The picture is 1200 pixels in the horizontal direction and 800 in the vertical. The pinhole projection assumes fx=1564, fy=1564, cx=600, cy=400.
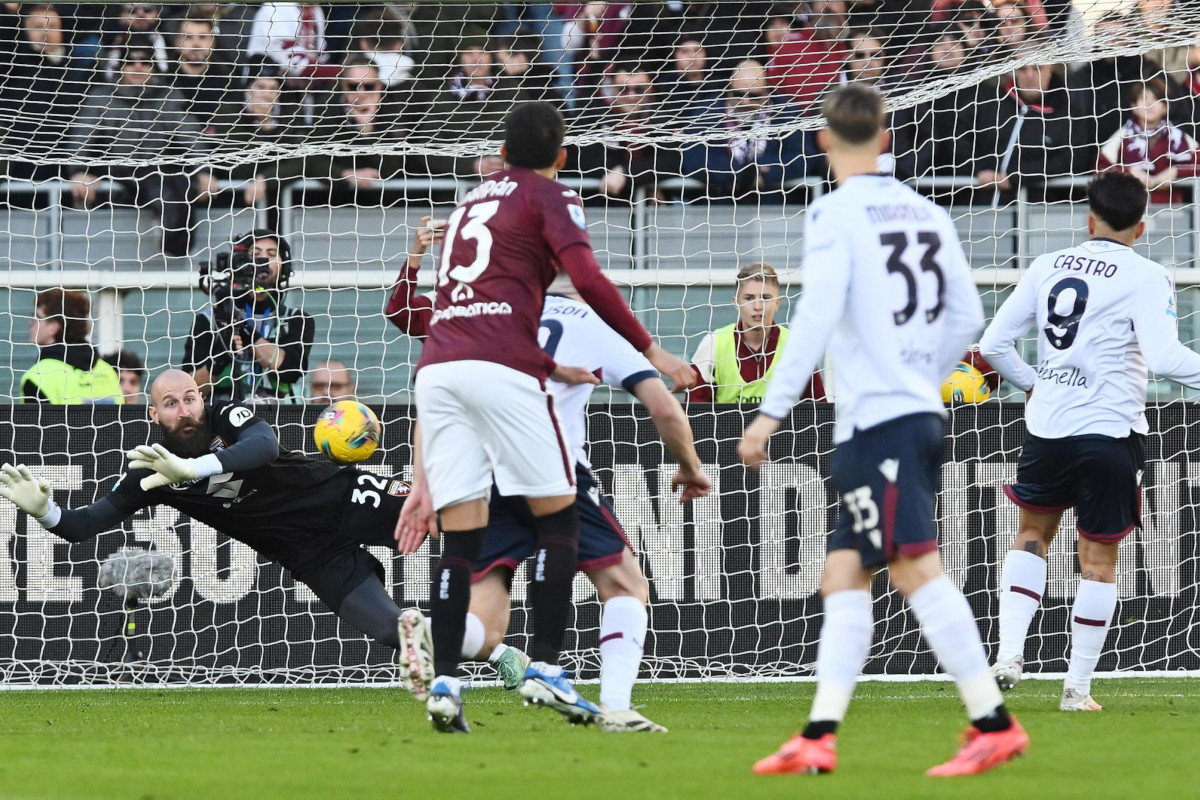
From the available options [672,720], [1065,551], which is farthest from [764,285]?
[672,720]

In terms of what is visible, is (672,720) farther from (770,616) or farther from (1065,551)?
(1065,551)

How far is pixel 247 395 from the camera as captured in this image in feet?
30.2

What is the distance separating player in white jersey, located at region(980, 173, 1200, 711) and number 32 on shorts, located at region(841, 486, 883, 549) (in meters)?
2.43

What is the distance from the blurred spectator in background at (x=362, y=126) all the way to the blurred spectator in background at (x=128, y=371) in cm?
165

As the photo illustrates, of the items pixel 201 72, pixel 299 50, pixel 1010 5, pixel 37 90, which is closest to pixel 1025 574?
pixel 1010 5

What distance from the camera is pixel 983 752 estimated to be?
3986mm

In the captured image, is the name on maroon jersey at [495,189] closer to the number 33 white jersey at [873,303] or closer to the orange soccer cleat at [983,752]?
the number 33 white jersey at [873,303]

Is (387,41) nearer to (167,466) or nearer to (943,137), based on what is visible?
(943,137)

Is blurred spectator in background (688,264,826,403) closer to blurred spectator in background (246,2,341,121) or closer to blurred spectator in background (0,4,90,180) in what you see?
blurred spectator in background (246,2,341,121)

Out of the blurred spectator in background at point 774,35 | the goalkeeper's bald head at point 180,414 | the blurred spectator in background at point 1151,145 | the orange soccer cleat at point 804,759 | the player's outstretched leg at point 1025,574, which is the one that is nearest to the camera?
the orange soccer cleat at point 804,759

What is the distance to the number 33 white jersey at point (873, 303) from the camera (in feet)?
13.4

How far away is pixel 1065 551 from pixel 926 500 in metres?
4.75

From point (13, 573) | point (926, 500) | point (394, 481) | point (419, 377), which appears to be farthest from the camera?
point (13, 573)

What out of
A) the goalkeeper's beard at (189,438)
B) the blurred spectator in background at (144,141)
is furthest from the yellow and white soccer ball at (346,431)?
the blurred spectator in background at (144,141)
